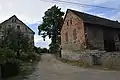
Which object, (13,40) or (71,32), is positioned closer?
(13,40)

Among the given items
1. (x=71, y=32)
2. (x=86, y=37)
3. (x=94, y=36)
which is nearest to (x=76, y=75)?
(x=86, y=37)

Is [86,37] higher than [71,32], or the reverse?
[71,32]

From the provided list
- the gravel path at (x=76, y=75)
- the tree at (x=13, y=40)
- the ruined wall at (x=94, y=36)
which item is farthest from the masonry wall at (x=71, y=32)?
the gravel path at (x=76, y=75)

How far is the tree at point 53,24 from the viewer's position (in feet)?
196

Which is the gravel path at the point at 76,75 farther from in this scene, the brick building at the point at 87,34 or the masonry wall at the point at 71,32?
the masonry wall at the point at 71,32

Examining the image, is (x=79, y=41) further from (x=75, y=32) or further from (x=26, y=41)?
(x=26, y=41)

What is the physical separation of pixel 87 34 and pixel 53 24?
2789 cm

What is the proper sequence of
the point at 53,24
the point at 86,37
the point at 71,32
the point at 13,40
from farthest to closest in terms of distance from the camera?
the point at 53,24 < the point at 71,32 < the point at 13,40 < the point at 86,37

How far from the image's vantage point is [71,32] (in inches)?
1503

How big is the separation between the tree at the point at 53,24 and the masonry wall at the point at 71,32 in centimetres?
1787

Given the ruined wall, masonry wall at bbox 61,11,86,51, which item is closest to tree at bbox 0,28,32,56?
masonry wall at bbox 61,11,86,51

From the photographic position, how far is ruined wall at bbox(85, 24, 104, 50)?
3350 cm

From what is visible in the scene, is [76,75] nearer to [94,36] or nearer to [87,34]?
[87,34]

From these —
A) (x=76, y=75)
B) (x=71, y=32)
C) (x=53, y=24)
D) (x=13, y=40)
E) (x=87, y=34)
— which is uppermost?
(x=53, y=24)
